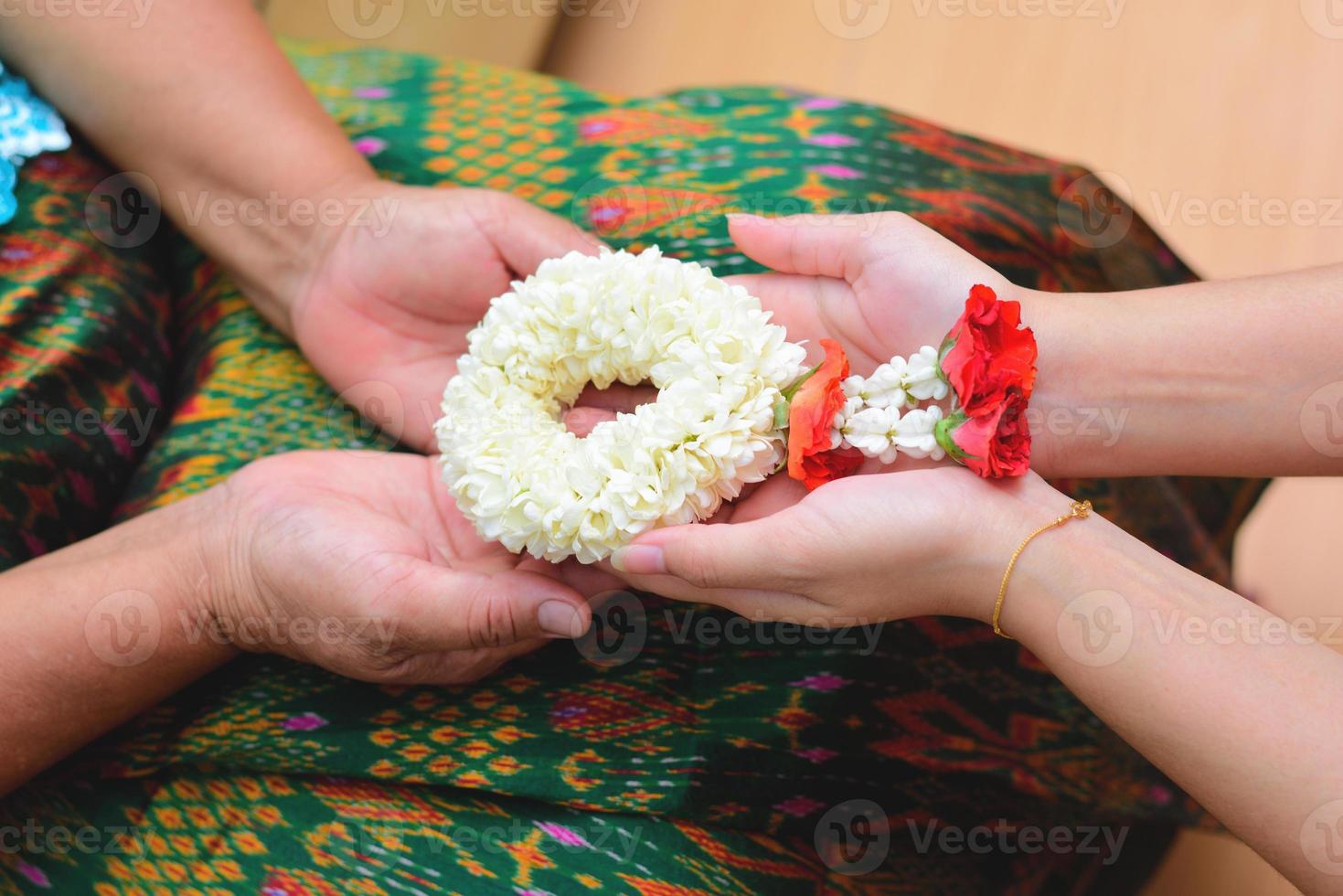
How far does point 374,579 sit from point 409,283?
16.1 inches

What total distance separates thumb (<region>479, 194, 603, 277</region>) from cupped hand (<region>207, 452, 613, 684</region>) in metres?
0.26

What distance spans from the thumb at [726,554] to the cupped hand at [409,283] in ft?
1.34

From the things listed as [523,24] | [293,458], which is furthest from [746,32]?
[293,458]

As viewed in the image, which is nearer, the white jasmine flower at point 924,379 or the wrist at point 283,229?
the white jasmine flower at point 924,379

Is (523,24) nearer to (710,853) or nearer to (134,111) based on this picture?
(134,111)

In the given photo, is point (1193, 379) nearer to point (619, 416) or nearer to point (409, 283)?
point (619, 416)

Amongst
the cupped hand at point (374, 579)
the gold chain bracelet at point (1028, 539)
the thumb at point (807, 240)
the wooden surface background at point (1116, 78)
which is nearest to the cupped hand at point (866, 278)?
the thumb at point (807, 240)

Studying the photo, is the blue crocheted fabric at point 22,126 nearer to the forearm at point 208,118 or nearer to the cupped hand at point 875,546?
the forearm at point 208,118

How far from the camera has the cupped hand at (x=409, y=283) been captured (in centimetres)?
119

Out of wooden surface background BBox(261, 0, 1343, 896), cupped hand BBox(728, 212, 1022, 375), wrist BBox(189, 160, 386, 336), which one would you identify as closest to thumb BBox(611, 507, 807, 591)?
cupped hand BBox(728, 212, 1022, 375)

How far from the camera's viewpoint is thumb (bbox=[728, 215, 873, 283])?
3.42 feet

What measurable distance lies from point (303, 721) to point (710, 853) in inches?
17.6

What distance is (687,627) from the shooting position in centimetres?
110

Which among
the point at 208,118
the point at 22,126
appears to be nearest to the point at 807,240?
the point at 208,118
